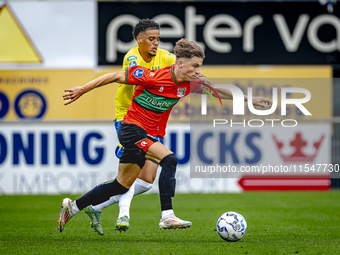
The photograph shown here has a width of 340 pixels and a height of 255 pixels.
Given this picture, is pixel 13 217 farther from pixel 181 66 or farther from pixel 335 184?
pixel 335 184

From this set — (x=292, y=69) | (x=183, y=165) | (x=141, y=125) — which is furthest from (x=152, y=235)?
(x=292, y=69)

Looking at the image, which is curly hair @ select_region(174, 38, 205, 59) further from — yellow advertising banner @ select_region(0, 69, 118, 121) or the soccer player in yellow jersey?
yellow advertising banner @ select_region(0, 69, 118, 121)

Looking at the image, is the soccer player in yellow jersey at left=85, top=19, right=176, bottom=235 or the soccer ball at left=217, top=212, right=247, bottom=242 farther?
the soccer player in yellow jersey at left=85, top=19, right=176, bottom=235

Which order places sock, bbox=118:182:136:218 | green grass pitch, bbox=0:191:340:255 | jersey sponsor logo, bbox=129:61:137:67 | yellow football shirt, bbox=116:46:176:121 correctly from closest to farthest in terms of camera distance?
green grass pitch, bbox=0:191:340:255 < sock, bbox=118:182:136:218 < jersey sponsor logo, bbox=129:61:137:67 < yellow football shirt, bbox=116:46:176:121

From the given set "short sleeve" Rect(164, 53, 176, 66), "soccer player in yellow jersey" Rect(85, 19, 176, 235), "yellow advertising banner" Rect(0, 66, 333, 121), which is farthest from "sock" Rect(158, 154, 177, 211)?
"yellow advertising banner" Rect(0, 66, 333, 121)

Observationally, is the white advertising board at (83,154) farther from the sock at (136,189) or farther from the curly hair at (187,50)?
the curly hair at (187,50)

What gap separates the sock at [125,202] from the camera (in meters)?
5.28

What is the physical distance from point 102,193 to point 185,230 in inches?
48.3

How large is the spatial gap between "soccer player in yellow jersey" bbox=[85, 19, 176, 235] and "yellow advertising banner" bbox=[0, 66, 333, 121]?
623 centimetres

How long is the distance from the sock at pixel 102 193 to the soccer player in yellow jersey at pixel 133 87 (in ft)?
0.55

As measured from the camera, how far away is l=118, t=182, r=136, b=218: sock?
528 cm

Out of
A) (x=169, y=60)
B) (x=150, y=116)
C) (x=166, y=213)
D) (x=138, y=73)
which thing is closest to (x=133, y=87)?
(x=169, y=60)

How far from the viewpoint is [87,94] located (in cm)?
1220

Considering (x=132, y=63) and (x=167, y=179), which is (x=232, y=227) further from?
(x=132, y=63)
